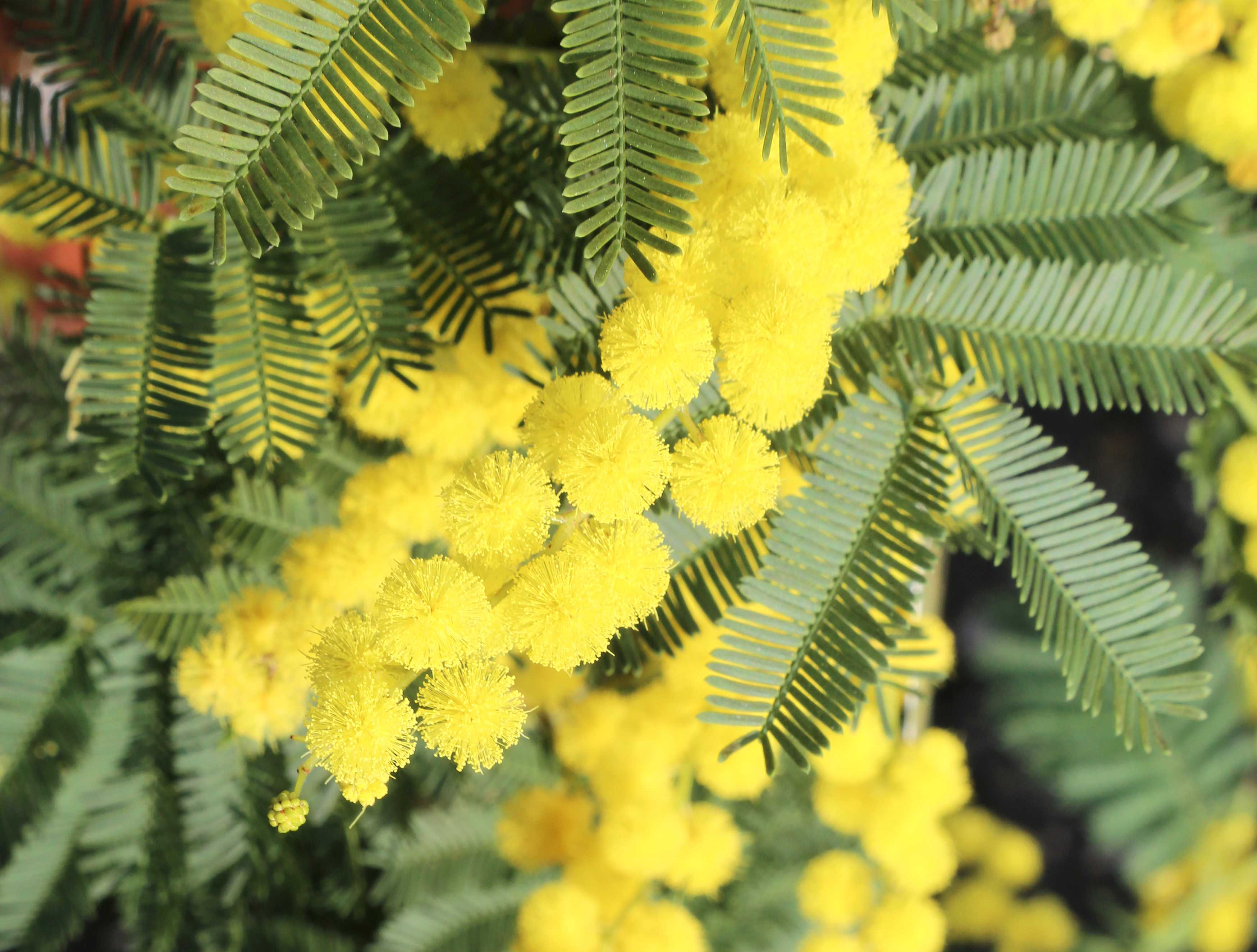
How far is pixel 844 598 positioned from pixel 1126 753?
36.7 inches

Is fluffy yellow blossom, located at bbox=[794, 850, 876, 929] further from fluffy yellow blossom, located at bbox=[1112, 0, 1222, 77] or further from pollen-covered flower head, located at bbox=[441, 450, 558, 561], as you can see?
fluffy yellow blossom, located at bbox=[1112, 0, 1222, 77]

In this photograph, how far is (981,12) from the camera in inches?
23.1

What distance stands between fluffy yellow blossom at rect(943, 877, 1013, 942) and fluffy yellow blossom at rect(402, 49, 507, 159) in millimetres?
1262

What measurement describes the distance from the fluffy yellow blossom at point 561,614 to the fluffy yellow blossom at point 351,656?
0.18 feet

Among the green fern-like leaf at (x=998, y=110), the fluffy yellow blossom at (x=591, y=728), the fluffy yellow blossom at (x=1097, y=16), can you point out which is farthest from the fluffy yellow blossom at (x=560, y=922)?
the fluffy yellow blossom at (x=1097, y=16)

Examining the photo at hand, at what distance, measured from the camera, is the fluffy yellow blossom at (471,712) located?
368mm

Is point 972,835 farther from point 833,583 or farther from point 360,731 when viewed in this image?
point 360,731

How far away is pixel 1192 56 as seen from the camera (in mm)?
645

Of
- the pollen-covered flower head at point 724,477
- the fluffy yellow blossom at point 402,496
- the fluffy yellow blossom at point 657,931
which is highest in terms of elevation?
the pollen-covered flower head at point 724,477

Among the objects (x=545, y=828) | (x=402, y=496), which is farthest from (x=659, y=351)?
(x=545, y=828)

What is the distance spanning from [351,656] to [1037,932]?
1305 mm

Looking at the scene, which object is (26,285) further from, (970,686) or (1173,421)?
(1173,421)

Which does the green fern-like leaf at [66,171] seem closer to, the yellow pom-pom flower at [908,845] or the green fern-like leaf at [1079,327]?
the green fern-like leaf at [1079,327]

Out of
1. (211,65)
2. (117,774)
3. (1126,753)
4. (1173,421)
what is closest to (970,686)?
(1126,753)
